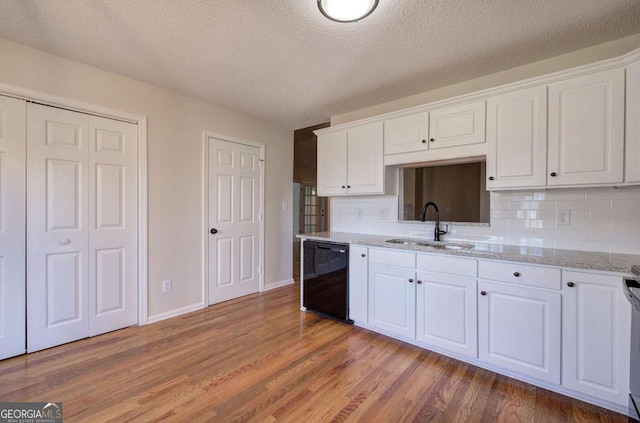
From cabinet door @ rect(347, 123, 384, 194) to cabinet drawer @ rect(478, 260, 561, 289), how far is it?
1.24 metres

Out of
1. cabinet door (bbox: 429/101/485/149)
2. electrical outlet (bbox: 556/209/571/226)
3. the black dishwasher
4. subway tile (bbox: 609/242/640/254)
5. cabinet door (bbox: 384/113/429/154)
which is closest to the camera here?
subway tile (bbox: 609/242/640/254)

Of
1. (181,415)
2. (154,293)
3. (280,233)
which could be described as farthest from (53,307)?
(280,233)

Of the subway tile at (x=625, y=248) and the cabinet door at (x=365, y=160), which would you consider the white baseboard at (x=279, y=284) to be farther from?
the subway tile at (x=625, y=248)

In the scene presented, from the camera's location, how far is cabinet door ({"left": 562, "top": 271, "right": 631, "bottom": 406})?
62.7 inches

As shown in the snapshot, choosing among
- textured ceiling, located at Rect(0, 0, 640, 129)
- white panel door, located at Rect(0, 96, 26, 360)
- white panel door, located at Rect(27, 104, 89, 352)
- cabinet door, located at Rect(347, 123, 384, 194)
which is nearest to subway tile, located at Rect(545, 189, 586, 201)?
textured ceiling, located at Rect(0, 0, 640, 129)

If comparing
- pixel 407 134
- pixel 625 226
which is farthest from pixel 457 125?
pixel 625 226

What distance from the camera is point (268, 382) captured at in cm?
193

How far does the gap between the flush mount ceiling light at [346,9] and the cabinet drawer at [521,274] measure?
1.85m

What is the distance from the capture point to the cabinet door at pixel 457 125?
2334mm

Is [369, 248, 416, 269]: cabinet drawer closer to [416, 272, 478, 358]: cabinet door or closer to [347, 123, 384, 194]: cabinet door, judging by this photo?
[416, 272, 478, 358]: cabinet door

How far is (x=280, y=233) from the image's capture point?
4.22 m

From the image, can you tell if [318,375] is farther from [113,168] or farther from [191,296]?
[113,168]

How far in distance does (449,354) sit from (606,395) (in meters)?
0.88

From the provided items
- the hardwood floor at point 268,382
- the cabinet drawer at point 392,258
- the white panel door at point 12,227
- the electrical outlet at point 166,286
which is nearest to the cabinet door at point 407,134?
the cabinet drawer at point 392,258
